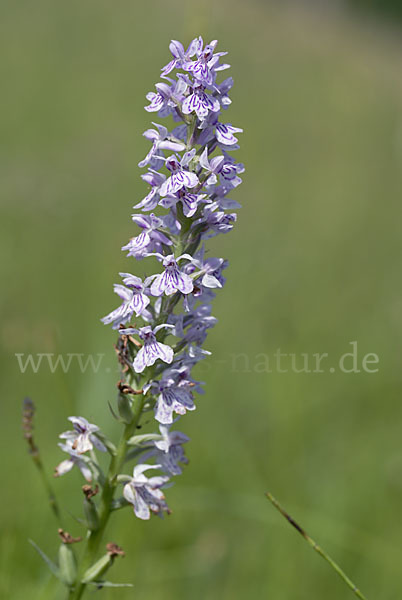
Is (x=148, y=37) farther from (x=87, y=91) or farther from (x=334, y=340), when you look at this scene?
(x=334, y=340)

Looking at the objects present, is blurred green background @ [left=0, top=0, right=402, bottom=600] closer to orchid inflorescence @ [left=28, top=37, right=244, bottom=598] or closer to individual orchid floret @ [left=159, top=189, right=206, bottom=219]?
orchid inflorescence @ [left=28, top=37, right=244, bottom=598]

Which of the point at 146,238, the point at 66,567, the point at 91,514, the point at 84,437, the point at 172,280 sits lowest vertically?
the point at 66,567

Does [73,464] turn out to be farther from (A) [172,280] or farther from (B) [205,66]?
(B) [205,66]

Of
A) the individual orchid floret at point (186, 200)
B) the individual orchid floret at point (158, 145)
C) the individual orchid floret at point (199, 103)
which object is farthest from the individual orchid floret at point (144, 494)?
the individual orchid floret at point (199, 103)

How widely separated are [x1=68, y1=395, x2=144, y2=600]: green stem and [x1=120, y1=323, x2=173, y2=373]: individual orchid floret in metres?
0.17

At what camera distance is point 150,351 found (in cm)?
252

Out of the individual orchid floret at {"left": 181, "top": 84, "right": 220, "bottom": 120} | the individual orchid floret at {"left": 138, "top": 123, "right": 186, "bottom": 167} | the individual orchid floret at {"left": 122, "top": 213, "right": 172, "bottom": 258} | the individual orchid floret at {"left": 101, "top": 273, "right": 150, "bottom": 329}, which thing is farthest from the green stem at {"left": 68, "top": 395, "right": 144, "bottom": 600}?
the individual orchid floret at {"left": 181, "top": 84, "right": 220, "bottom": 120}

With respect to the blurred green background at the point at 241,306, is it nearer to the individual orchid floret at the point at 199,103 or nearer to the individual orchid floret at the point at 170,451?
the individual orchid floret at the point at 170,451

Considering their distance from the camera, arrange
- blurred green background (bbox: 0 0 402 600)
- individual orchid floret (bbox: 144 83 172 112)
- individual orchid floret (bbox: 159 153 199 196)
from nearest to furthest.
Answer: individual orchid floret (bbox: 159 153 199 196) → individual orchid floret (bbox: 144 83 172 112) → blurred green background (bbox: 0 0 402 600)

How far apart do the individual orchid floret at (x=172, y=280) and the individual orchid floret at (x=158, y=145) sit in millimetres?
465

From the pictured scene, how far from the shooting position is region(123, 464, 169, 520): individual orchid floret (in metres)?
2.63

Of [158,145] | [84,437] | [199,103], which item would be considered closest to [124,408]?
[84,437]

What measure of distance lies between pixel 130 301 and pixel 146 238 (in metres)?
0.28

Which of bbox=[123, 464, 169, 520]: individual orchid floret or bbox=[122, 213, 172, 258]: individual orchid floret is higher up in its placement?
bbox=[122, 213, 172, 258]: individual orchid floret
